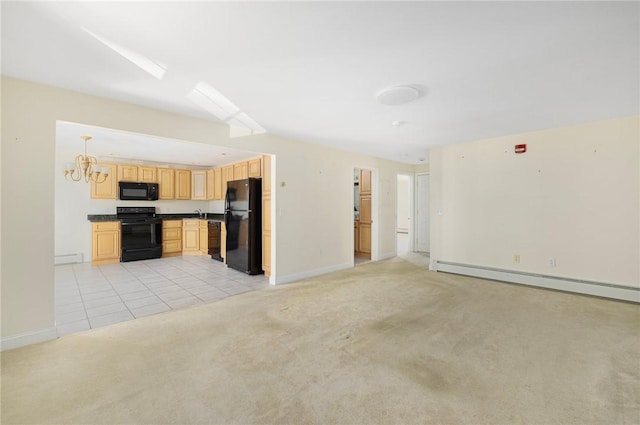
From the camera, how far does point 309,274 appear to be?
4750mm

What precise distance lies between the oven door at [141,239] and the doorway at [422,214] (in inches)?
249

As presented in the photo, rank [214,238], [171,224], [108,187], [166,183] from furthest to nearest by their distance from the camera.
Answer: [166,183], [171,224], [214,238], [108,187]

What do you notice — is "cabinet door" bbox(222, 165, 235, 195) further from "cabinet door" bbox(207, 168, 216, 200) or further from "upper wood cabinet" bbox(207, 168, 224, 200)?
"cabinet door" bbox(207, 168, 216, 200)

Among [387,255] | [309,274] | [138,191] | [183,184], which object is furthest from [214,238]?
[387,255]

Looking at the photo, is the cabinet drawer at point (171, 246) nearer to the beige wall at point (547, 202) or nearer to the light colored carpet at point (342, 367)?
the light colored carpet at point (342, 367)

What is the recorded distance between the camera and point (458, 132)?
4.16 metres

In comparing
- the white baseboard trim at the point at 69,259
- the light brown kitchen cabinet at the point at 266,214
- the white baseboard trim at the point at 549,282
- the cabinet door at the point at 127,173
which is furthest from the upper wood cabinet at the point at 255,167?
the white baseboard trim at the point at 69,259

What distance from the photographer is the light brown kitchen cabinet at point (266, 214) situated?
186 inches

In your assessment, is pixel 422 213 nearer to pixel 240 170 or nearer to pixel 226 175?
pixel 240 170

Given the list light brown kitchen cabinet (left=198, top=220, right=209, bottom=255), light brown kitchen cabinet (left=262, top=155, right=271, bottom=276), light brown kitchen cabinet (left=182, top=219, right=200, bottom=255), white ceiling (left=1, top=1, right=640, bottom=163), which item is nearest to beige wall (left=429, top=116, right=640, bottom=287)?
white ceiling (left=1, top=1, right=640, bottom=163)

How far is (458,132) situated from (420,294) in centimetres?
247

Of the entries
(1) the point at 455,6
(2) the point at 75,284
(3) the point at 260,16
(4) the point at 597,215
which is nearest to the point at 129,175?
(2) the point at 75,284

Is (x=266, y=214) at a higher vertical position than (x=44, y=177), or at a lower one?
lower

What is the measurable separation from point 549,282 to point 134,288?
615cm
